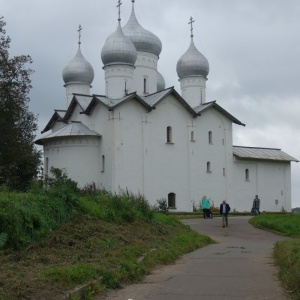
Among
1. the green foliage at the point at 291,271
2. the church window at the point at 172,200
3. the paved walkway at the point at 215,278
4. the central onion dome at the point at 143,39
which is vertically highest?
the central onion dome at the point at 143,39

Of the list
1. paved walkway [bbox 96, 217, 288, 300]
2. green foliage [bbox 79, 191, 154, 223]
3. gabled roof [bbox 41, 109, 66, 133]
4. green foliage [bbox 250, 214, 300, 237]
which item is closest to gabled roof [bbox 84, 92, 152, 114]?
gabled roof [bbox 41, 109, 66, 133]

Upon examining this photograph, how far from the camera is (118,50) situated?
1511 inches

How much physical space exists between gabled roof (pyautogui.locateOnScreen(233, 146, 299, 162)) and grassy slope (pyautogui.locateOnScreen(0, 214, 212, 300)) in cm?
2779

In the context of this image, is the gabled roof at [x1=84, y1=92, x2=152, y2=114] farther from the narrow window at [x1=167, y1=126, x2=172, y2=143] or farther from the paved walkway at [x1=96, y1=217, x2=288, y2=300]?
Result: the paved walkway at [x1=96, y1=217, x2=288, y2=300]

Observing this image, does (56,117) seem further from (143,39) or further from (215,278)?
(215,278)

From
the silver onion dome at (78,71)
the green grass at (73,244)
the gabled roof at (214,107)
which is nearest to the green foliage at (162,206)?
the gabled roof at (214,107)

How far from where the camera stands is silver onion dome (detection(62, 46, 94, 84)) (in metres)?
43.5

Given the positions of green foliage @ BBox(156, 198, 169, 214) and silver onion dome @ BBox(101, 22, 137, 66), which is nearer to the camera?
green foliage @ BBox(156, 198, 169, 214)

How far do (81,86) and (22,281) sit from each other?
121 ft

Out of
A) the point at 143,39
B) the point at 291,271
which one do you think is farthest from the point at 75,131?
the point at 291,271

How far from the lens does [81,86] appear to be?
43844mm

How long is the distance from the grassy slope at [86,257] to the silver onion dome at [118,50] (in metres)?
23.1

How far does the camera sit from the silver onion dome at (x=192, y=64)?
43.6 m

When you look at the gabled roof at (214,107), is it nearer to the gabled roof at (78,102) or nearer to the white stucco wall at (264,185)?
the white stucco wall at (264,185)
